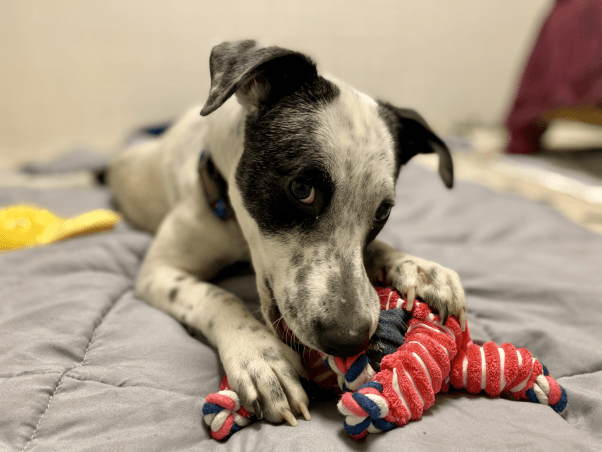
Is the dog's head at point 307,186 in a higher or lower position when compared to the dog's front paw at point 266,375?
higher

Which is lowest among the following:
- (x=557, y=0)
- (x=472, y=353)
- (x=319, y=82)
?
(x=472, y=353)

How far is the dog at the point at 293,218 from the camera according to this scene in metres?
1.11

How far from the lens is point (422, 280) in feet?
4.20

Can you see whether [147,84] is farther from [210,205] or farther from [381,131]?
[381,131]

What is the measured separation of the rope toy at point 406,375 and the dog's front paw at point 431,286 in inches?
1.0

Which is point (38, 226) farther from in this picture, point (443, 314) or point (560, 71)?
point (560, 71)

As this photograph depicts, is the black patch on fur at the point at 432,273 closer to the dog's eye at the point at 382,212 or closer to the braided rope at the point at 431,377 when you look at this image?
the braided rope at the point at 431,377

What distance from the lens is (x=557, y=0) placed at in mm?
4684

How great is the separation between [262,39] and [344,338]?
533cm

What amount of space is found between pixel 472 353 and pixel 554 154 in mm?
4671

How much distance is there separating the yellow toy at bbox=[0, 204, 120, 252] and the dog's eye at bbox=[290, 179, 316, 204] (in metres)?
1.44

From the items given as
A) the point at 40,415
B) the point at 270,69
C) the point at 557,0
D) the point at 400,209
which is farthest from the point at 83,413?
the point at 557,0

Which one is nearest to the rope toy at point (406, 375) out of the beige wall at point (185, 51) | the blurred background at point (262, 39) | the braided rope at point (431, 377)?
the braided rope at point (431, 377)

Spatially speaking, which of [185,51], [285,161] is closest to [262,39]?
[185,51]
